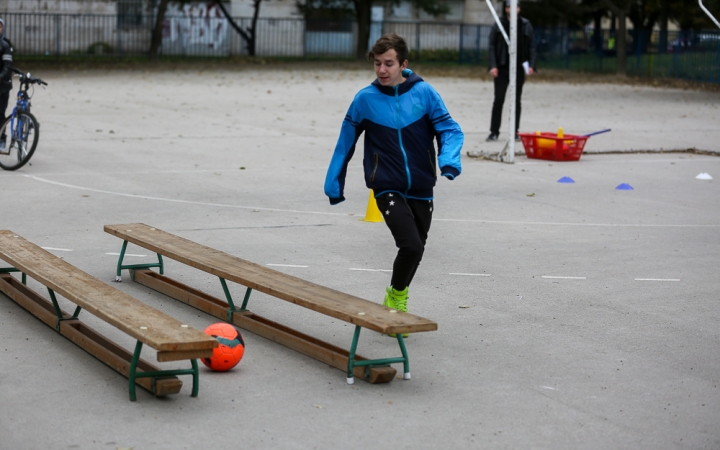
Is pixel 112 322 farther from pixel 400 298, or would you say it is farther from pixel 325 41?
pixel 325 41

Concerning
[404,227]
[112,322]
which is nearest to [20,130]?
A: [404,227]

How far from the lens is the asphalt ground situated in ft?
15.5

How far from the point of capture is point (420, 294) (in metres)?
7.36

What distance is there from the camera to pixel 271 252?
8.60 metres

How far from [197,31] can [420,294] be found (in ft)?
150

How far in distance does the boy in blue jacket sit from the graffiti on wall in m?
44.7

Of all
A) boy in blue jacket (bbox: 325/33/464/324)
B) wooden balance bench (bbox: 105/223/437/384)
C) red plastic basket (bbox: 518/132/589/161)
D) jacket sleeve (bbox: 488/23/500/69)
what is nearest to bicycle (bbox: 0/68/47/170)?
wooden balance bench (bbox: 105/223/437/384)

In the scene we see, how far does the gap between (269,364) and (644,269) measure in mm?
3950

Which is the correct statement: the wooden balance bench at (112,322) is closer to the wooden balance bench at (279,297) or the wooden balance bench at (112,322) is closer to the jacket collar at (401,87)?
the wooden balance bench at (279,297)

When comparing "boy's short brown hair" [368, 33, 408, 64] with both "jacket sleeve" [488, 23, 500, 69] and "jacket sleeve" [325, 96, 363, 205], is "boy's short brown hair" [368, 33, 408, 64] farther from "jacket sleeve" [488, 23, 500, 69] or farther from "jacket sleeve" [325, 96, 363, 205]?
"jacket sleeve" [488, 23, 500, 69]

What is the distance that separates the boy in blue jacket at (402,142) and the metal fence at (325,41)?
3094 centimetres

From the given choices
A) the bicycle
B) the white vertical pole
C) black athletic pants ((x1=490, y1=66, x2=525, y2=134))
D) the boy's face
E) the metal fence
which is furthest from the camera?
the metal fence

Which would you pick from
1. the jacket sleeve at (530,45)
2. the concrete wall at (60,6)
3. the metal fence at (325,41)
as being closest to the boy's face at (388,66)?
the jacket sleeve at (530,45)

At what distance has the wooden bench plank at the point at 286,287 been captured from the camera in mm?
5102
